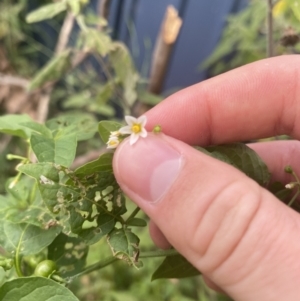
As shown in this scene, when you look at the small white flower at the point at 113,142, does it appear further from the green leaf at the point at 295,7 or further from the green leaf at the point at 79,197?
the green leaf at the point at 295,7

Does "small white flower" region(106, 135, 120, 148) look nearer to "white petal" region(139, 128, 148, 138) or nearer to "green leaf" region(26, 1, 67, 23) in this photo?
"white petal" region(139, 128, 148, 138)

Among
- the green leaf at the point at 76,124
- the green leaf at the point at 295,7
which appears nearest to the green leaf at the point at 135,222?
the green leaf at the point at 76,124

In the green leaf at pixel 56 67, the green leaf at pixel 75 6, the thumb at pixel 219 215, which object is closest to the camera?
the thumb at pixel 219 215

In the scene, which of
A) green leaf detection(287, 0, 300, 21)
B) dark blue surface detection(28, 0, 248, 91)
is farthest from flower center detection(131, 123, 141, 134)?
dark blue surface detection(28, 0, 248, 91)

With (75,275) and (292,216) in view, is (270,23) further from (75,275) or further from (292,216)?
(75,275)

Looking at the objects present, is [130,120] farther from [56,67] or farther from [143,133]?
[56,67]

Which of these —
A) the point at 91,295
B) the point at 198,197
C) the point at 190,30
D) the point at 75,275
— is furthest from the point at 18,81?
the point at 198,197
